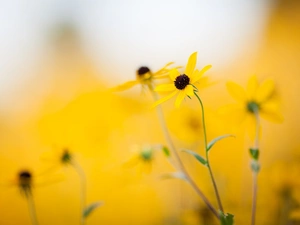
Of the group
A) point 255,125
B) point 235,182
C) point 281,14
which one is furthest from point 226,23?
point 255,125

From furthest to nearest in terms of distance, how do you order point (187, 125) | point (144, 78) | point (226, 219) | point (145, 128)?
point (145, 128) → point (187, 125) → point (144, 78) → point (226, 219)

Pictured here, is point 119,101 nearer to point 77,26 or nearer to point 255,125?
point 255,125

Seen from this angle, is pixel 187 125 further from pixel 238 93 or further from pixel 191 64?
pixel 191 64

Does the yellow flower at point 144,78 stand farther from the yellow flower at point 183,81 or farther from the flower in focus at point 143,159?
the flower in focus at point 143,159

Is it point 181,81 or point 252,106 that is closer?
point 181,81

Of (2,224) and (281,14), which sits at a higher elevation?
(281,14)

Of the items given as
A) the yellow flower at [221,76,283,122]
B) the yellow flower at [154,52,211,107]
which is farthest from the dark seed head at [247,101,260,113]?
the yellow flower at [154,52,211,107]

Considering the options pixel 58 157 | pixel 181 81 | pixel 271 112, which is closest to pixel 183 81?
pixel 181 81
